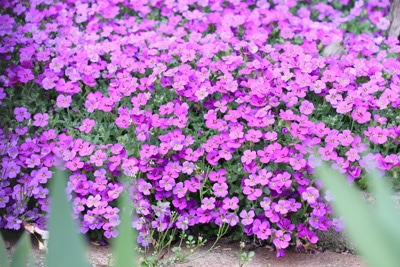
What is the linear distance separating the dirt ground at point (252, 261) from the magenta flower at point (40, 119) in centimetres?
54

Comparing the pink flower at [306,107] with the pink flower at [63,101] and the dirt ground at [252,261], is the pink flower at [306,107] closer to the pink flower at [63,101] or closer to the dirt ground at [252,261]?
the dirt ground at [252,261]

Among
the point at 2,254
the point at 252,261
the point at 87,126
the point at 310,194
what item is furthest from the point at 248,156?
the point at 2,254

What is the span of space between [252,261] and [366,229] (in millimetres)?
2008

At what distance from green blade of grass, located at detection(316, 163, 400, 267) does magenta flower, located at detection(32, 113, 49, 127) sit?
7.78ft

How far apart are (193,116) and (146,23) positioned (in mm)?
925

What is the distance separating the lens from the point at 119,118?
3.05 meters

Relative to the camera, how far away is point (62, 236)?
0.95 meters

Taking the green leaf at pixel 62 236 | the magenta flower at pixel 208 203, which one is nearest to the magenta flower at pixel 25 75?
the magenta flower at pixel 208 203

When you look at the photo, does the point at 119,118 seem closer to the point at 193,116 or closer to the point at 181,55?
the point at 193,116

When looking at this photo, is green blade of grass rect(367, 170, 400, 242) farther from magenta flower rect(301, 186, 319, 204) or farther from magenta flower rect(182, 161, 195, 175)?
magenta flower rect(182, 161, 195, 175)

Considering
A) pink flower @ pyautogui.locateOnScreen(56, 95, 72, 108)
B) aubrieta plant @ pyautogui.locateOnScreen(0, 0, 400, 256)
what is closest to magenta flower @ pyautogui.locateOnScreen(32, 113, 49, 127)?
aubrieta plant @ pyautogui.locateOnScreen(0, 0, 400, 256)

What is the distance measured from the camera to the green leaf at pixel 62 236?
3.12 ft

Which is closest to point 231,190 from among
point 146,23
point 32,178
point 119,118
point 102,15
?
point 119,118

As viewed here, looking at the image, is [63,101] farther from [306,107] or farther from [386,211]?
[386,211]
